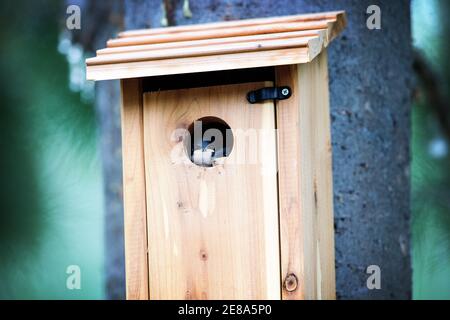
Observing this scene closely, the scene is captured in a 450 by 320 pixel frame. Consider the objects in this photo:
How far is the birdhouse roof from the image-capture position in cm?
208

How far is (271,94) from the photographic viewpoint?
7.11 ft

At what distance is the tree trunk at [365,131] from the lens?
2.69 m

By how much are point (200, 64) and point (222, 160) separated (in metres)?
0.28

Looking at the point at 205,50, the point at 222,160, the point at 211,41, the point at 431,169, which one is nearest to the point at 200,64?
the point at 205,50

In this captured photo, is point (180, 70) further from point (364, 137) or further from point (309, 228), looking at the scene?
point (364, 137)

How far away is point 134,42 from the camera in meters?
2.39

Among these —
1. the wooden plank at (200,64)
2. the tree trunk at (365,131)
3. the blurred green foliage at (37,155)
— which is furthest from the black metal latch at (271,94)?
the blurred green foliage at (37,155)

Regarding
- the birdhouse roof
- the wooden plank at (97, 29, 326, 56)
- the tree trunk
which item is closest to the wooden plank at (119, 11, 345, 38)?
the birdhouse roof

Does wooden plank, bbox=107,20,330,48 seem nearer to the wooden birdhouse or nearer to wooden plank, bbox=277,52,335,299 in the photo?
the wooden birdhouse

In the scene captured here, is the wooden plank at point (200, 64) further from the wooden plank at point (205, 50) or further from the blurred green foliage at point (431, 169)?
the blurred green foliage at point (431, 169)

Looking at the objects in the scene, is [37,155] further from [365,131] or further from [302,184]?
[302,184]
